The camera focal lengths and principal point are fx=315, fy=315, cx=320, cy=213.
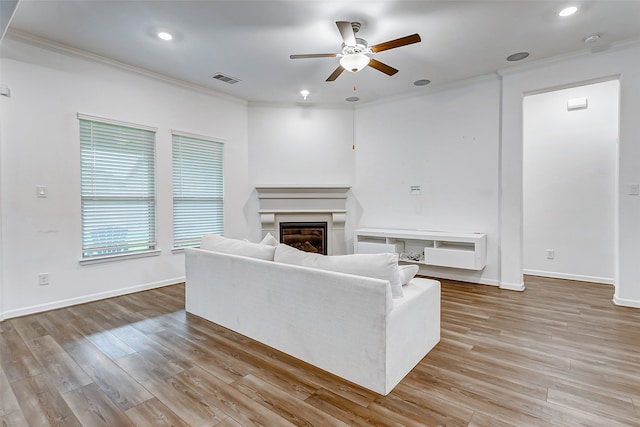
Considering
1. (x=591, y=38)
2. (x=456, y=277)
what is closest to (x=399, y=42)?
(x=591, y=38)

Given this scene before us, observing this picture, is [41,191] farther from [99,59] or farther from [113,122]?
[99,59]

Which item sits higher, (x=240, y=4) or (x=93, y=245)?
(x=240, y=4)

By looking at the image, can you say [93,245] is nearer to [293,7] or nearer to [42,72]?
[42,72]

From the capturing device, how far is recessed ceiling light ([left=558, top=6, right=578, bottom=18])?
280cm

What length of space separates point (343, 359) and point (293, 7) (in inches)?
113

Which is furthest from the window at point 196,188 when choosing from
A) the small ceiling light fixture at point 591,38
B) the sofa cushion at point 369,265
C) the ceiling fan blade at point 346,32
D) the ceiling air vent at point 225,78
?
the small ceiling light fixture at point 591,38

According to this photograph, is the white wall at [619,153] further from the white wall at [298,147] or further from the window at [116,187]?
the window at [116,187]

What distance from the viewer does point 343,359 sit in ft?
6.67

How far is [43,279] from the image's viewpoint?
11.0 feet

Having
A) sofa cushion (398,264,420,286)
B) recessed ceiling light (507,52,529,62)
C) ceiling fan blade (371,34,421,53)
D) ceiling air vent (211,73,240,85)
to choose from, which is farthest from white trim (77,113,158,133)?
recessed ceiling light (507,52,529,62)

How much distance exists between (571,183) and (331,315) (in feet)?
14.8

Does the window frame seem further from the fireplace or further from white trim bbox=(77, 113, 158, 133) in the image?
the fireplace

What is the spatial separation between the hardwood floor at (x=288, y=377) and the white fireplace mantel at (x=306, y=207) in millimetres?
2634

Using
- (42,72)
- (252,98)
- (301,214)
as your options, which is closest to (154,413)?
(42,72)
